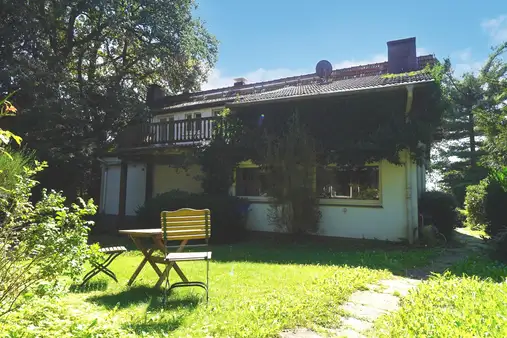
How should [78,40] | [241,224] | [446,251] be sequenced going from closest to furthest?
[446,251] < [241,224] < [78,40]

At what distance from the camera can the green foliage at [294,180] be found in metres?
10.4

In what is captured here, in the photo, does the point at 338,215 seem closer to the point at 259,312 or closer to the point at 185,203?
the point at 185,203

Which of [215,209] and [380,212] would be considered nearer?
[380,212]

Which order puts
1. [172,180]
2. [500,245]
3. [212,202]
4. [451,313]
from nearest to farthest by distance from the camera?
[451,313], [500,245], [212,202], [172,180]

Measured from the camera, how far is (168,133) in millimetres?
14922

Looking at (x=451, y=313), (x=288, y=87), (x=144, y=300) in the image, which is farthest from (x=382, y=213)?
(x=288, y=87)

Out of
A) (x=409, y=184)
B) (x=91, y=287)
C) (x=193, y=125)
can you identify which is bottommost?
(x=91, y=287)

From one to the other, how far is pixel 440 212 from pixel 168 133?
11.0 m

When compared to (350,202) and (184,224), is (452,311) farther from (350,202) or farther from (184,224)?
(350,202)

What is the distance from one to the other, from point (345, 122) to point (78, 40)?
1585 cm

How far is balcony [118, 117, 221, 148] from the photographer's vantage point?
1400cm

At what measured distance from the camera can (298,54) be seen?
609 inches

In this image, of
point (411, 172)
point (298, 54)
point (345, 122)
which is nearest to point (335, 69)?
point (298, 54)

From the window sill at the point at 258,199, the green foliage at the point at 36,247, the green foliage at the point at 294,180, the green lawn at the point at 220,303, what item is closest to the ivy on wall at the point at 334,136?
the green foliage at the point at 294,180
